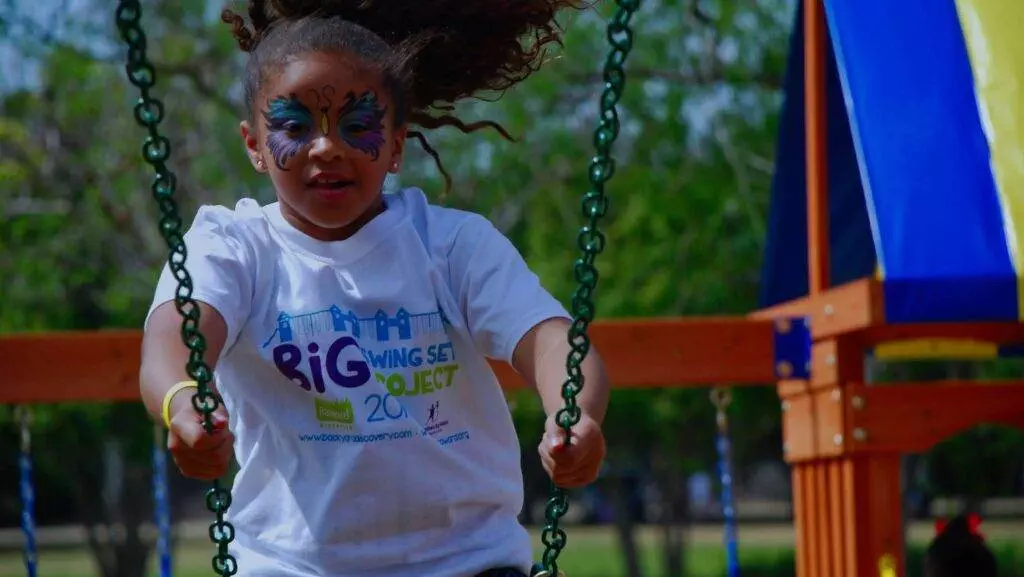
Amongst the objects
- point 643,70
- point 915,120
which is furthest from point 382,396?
point 643,70

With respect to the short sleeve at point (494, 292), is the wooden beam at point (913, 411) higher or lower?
higher

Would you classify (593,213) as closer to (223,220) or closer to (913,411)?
(223,220)

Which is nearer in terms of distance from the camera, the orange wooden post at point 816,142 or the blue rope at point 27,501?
the blue rope at point 27,501

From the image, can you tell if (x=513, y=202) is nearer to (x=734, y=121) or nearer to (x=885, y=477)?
(x=734, y=121)

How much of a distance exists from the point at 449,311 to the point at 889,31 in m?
3.49

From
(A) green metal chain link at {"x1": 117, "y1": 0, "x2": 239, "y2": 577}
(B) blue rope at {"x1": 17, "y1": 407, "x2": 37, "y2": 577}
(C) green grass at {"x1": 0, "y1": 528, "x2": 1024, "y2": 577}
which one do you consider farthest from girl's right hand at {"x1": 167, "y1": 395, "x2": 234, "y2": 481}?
(C) green grass at {"x1": 0, "y1": 528, "x2": 1024, "y2": 577}

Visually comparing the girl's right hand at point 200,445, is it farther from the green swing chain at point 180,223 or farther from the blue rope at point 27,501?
the blue rope at point 27,501

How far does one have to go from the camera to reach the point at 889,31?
18.8 ft

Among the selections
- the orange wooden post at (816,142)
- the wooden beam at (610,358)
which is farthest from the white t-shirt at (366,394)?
the orange wooden post at (816,142)

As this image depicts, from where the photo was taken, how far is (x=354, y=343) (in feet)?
8.65

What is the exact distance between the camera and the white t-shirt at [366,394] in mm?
2607

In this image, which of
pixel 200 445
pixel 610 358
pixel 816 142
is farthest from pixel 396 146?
pixel 816 142

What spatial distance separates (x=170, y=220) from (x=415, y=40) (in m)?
0.85

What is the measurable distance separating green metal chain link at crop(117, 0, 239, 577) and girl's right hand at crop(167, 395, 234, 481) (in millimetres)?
15
